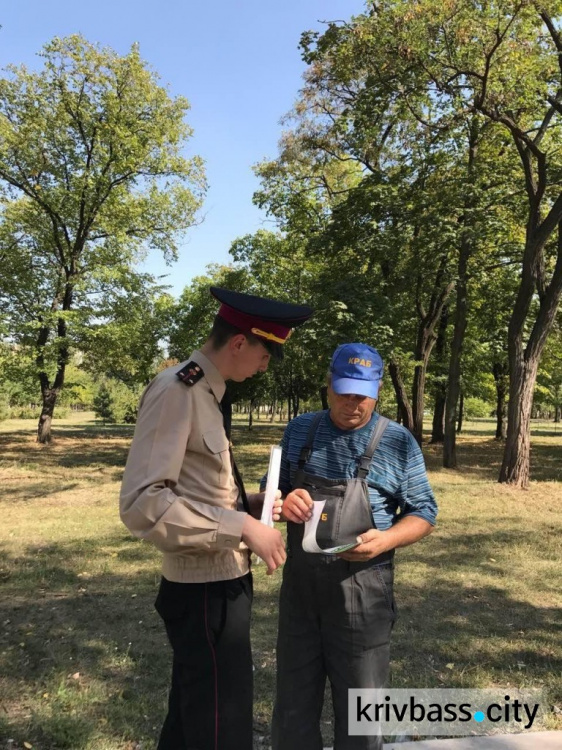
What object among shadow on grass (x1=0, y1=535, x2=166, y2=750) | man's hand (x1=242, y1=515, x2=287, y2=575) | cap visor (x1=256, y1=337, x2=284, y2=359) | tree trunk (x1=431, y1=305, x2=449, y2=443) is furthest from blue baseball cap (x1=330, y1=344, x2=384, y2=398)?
tree trunk (x1=431, y1=305, x2=449, y2=443)

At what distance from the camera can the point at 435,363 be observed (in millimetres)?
22562

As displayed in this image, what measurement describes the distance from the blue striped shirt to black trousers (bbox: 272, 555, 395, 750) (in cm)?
27

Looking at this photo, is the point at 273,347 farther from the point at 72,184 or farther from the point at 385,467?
the point at 72,184

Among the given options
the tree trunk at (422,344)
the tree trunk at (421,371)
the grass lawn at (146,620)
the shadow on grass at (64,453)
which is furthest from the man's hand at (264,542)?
the tree trunk at (421,371)

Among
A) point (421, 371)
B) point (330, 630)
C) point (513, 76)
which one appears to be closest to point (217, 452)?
point (330, 630)

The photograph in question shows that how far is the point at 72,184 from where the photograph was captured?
2003 centimetres

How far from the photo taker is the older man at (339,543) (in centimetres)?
219

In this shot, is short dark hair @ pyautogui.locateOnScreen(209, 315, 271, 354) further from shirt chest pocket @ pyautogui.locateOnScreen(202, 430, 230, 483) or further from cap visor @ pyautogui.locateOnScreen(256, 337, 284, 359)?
shirt chest pocket @ pyautogui.locateOnScreen(202, 430, 230, 483)

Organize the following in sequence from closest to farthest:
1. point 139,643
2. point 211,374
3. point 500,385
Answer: point 211,374 → point 139,643 → point 500,385

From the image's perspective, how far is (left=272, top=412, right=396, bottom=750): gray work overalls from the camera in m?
2.20

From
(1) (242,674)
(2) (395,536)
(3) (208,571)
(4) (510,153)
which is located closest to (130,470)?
(3) (208,571)

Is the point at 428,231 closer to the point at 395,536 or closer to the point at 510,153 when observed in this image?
the point at 510,153

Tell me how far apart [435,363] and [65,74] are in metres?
17.6

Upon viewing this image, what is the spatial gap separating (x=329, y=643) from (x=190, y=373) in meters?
1.29
